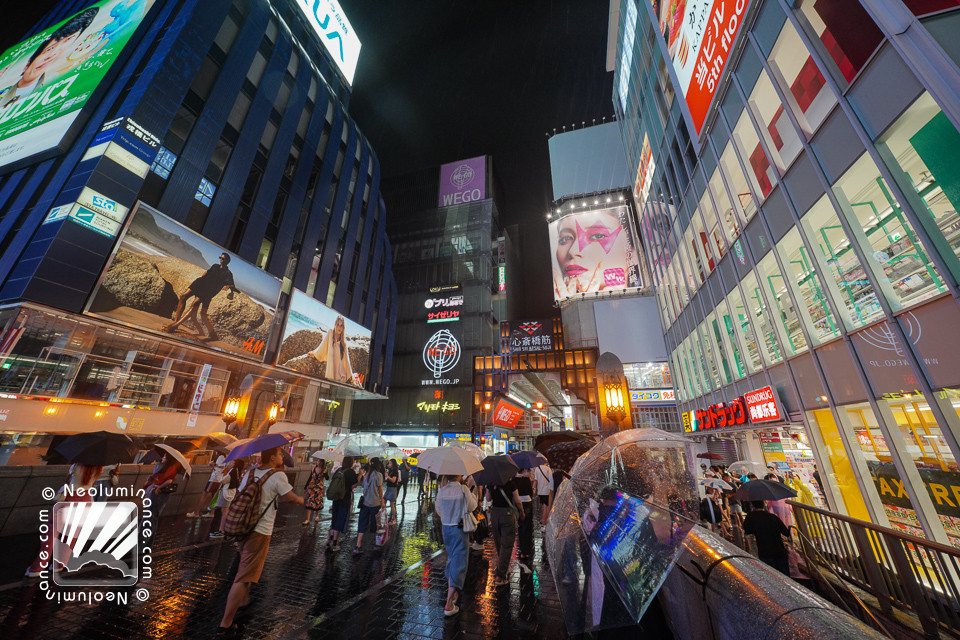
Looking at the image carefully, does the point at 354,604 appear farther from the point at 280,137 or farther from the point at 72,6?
the point at 72,6

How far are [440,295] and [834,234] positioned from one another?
4458 centimetres

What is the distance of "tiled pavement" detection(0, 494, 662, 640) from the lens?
14.8 feet

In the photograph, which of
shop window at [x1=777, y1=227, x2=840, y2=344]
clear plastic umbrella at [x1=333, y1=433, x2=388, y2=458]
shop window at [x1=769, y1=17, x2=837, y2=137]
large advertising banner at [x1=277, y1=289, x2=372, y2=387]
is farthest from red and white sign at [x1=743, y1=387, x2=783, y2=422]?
large advertising banner at [x1=277, y1=289, x2=372, y2=387]

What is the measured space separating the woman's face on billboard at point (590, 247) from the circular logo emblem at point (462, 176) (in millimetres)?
27768

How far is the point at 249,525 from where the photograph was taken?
4715 millimetres

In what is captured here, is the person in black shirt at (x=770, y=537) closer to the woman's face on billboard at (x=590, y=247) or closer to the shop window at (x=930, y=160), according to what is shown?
the shop window at (x=930, y=160)

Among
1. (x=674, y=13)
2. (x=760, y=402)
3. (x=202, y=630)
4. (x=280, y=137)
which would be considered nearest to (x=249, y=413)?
(x=280, y=137)

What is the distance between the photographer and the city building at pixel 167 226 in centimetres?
1420

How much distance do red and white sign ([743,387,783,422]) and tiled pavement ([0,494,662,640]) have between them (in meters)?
9.38

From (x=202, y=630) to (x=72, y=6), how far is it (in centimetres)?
4420

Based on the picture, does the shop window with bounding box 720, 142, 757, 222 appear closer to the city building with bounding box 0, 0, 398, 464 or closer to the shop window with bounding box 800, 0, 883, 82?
the shop window with bounding box 800, 0, 883, 82

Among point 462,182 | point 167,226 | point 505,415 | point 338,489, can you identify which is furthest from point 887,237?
point 462,182

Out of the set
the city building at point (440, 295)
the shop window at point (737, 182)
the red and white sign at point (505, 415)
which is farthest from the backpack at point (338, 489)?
the city building at point (440, 295)

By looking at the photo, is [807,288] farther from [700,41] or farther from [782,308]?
[700,41]
